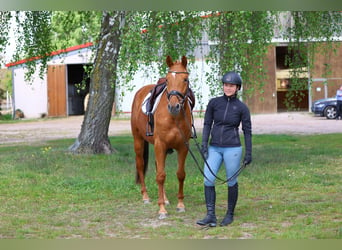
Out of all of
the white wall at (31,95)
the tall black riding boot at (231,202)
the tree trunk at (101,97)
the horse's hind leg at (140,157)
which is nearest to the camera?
the tall black riding boot at (231,202)

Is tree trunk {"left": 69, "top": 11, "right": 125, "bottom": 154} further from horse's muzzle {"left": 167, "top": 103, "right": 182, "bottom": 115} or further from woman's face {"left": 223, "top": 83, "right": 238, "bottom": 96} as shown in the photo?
Result: woman's face {"left": 223, "top": 83, "right": 238, "bottom": 96}

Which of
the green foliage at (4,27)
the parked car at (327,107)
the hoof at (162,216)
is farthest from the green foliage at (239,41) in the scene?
the parked car at (327,107)

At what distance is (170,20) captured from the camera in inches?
345

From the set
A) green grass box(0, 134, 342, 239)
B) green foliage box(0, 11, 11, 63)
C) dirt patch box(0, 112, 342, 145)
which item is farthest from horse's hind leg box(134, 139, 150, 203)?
dirt patch box(0, 112, 342, 145)

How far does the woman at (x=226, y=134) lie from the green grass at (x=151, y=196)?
0.52 m

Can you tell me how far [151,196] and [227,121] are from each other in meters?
2.42

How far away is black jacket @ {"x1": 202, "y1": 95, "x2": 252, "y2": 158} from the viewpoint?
239 inches

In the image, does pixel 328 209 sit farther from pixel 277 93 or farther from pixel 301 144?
pixel 277 93

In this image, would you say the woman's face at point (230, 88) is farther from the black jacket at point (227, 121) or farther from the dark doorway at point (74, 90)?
the dark doorway at point (74, 90)

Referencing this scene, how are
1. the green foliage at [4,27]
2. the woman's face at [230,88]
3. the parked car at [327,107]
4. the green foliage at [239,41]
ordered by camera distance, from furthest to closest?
Result: the parked car at [327,107]
the green foliage at [4,27]
the green foliage at [239,41]
the woman's face at [230,88]

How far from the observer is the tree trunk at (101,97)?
11891 millimetres

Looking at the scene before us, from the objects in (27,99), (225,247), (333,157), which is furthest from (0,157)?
(27,99)

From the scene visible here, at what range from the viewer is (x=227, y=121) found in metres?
6.07

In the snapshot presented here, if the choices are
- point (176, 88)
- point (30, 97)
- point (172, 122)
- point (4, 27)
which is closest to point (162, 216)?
point (172, 122)
